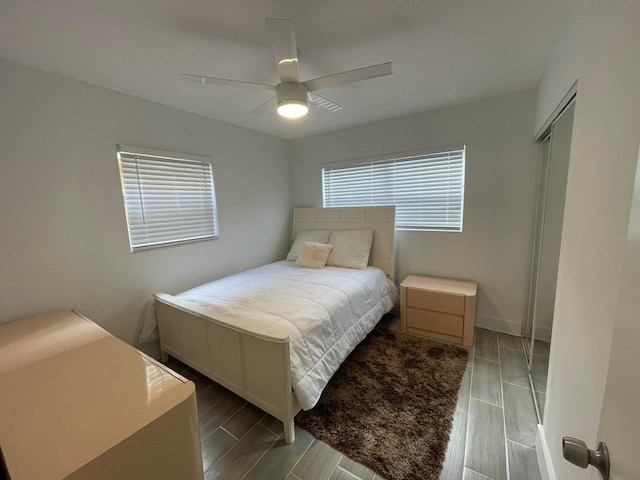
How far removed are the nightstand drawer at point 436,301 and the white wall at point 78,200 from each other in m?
2.23

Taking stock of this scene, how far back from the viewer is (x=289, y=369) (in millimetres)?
1459

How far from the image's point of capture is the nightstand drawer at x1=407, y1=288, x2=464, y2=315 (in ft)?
8.03

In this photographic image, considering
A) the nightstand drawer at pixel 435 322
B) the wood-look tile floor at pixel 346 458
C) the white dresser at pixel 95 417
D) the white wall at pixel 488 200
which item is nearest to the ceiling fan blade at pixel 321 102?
the white wall at pixel 488 200

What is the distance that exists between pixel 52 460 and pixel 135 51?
202 centimetres

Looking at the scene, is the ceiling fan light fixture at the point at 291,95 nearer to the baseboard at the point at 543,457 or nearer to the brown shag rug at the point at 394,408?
the brown shag rug at the point at 394,408

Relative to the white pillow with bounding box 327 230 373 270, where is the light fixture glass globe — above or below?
above

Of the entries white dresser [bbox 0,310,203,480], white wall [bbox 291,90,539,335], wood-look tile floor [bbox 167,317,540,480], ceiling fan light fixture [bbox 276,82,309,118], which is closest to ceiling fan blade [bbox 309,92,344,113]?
ceiling fan light fixture [bbox 276,82,309,118]

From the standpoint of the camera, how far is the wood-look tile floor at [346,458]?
1.35m

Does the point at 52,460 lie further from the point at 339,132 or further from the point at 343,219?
the point at 339,132

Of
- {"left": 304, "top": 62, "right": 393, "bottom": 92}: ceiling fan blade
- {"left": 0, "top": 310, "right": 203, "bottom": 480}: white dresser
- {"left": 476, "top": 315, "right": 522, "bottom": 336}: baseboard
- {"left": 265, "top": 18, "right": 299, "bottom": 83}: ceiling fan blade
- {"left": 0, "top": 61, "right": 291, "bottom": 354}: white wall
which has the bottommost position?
{"left": 476, "top": 315, "right": 522, "bottom": 336}: baseboard

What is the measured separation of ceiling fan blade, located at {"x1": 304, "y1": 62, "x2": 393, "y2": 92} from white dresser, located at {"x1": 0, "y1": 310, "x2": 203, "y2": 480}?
175 cm

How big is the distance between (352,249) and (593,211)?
7.35 feet

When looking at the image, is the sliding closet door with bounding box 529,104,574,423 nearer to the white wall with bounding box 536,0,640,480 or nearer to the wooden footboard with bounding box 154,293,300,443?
the white wall with bounding box 536,0,640,480

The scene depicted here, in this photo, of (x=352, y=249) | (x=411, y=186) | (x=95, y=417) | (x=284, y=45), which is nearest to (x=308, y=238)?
(x=352, y=249)
